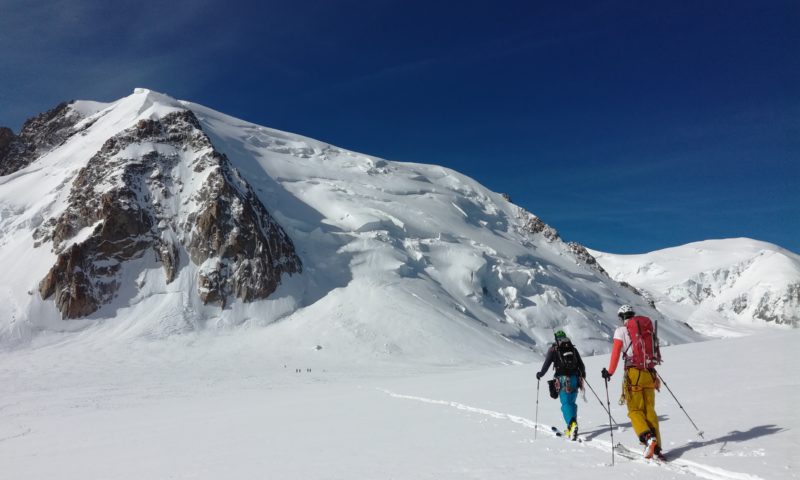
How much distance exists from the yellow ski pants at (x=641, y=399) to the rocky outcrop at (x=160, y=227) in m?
66.6

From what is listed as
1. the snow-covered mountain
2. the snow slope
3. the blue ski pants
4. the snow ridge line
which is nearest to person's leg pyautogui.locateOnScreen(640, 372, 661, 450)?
the snow slope

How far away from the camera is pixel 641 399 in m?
9.18

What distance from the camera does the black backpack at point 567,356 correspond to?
11.7 metres

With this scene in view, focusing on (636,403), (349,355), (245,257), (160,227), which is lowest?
(349,355)

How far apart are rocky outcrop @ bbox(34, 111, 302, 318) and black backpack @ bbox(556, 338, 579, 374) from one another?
64.1 m

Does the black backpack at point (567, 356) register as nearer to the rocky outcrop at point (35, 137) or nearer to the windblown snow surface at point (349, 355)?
the windblown snow surface at point (349, 355)

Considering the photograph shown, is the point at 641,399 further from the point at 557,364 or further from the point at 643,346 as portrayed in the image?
the point at 557,364

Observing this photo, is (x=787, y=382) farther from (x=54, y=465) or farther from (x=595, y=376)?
(x=54, y=465)

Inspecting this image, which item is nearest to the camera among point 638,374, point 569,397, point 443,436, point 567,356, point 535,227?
point 638,374

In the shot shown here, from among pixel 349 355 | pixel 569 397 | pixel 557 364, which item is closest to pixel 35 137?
pixel 349 355

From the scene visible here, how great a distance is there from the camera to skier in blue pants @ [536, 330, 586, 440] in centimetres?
1106

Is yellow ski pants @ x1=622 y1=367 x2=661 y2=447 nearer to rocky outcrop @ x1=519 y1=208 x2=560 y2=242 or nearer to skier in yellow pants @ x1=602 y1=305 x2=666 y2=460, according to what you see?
skier in yellow pants @ x1=602 y1=305 x2=666 y2=460

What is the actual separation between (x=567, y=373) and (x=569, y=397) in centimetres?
59

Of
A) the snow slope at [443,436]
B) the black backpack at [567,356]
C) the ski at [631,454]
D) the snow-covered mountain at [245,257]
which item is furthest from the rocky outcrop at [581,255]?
the ski at [631,454]
